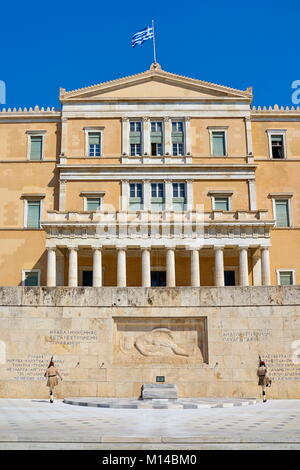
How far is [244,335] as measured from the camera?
22.0 m

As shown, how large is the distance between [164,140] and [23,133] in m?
11.5

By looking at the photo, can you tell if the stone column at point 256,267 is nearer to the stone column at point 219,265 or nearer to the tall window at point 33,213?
the stone column at point 219,265

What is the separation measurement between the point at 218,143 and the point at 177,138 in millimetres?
3312

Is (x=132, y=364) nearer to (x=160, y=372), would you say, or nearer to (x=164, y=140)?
(x=160, y=372)

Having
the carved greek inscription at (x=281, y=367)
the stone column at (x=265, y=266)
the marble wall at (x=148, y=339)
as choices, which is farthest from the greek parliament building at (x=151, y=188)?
the carved greek inscription at (x=281, y=367)

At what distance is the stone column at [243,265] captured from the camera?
1551 inches

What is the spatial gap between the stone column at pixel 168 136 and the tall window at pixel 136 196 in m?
3.51

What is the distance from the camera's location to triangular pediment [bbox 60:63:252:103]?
46562mm

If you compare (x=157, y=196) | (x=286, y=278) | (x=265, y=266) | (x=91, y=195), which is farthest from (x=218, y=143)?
(x=286, y=278)

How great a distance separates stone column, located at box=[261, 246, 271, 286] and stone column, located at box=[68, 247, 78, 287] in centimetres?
1281

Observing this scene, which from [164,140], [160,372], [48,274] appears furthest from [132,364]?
[164,140]

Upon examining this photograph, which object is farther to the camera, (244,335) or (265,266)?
(265,266)

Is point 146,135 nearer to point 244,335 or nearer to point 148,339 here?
point 148,339

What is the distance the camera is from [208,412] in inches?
654
